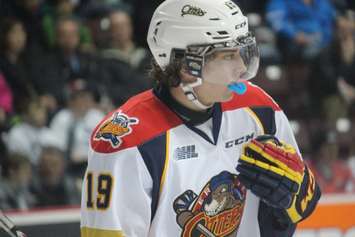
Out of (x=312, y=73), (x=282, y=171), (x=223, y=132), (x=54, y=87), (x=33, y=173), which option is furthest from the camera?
(x=312, y=73)

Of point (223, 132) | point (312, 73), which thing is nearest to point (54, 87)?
point (312, 73)

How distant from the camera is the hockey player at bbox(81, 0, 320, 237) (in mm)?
2676

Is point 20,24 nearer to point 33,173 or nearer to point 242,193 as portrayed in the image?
point 33,173

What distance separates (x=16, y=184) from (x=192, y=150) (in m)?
2.53

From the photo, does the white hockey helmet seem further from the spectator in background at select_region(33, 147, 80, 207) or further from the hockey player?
the spectator in background at select_region(33, 147, 80, 207)

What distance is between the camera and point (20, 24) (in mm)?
5906

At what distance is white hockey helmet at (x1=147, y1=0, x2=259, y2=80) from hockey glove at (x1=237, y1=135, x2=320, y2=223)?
22 cm

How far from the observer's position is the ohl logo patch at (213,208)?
2770 mm

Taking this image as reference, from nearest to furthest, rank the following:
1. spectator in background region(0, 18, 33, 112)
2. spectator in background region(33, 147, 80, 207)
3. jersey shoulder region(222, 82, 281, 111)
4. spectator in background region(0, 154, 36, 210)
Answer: jersey shoulder region(222, 82, 281, 111), spectator in background region(0, 154, 36, 210), spectator in background region(33, 147, 80, 207), spectator in background region(0, 18, 33, 112)

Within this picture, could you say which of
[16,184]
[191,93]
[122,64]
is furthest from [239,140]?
[122,64]

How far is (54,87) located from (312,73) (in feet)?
5.77

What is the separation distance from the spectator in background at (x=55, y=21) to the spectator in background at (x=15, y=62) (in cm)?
22

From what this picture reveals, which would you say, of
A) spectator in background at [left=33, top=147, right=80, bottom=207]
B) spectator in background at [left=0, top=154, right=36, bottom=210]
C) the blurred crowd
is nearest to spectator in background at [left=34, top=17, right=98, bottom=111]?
the blurred crowd

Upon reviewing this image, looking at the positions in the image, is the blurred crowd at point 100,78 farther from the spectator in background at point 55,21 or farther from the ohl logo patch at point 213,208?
the ohl logo patch at point 213,208
